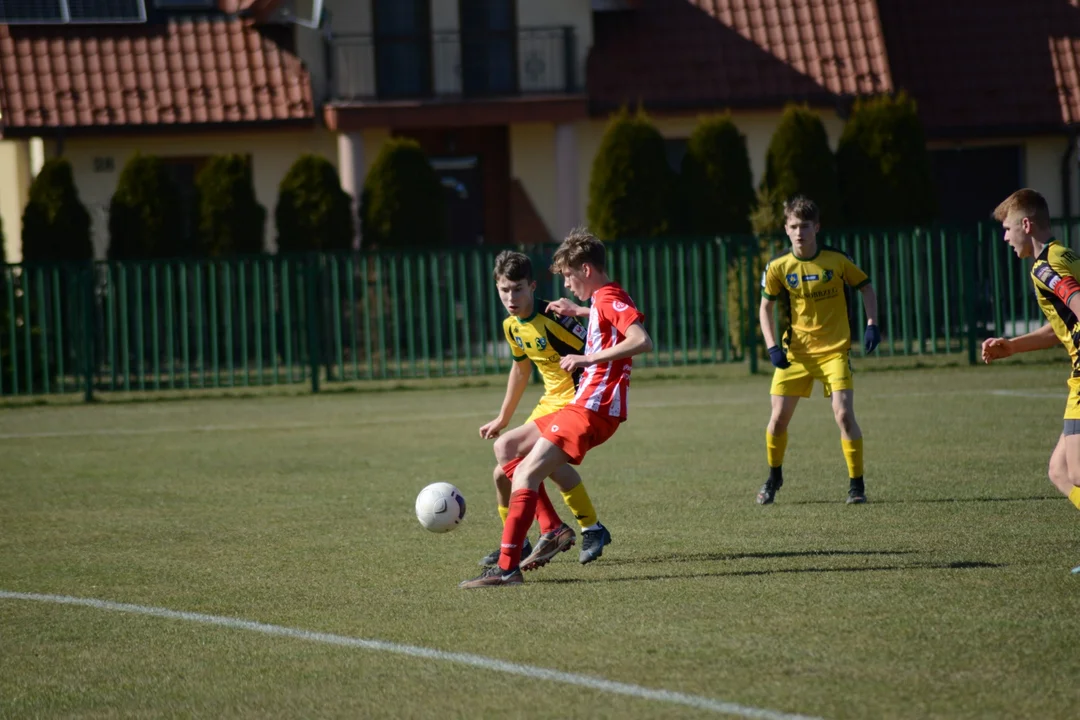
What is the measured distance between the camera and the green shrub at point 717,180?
26.0m

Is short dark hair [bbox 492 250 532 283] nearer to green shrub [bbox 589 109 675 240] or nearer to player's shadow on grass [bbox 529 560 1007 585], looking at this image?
player's shadow on grass [bbox 529 560 1007 585]

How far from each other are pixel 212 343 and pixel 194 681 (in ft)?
53.1

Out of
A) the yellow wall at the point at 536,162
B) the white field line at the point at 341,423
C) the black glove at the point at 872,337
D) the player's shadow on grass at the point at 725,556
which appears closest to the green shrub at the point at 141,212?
the yellow wall at the point at 536,162

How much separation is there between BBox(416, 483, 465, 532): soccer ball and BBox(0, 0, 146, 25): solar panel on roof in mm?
22969

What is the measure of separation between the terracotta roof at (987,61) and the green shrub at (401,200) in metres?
10.7

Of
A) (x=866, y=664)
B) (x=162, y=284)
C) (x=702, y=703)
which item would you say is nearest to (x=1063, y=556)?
(x=866, y=664)

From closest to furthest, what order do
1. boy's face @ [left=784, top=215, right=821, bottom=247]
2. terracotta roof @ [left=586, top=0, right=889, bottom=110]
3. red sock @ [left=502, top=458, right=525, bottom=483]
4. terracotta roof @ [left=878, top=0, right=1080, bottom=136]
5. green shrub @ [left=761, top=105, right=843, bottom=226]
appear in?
red sock @ [left=502, top=458, right=525, bottom=483]
boy's face @ [left=784, top=215, right=821, bottom=247]
green shrub @ [left=761, top=105, right=843, bottom=226]
terracotta roof @ [left=586, top=0, right=889, bottom=110]
terracotta roof @ [left=878, top=0, right=1080, bottom=136]

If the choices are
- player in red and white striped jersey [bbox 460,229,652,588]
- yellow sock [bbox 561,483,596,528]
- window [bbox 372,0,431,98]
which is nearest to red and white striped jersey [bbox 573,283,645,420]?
player in red and white striped jersey [bbox 460,229,652,588]

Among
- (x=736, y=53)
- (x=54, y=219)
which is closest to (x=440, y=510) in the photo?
(x=54, y=219)

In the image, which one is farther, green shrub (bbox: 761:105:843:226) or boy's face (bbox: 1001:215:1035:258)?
green shrub (bbox: 761:105:843:226)

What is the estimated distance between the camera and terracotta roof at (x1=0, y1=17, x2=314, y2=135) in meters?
28.3

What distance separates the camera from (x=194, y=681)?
591 centimetres

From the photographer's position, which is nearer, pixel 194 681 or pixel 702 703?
pixel 702 703

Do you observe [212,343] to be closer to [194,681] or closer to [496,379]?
[496,379]
